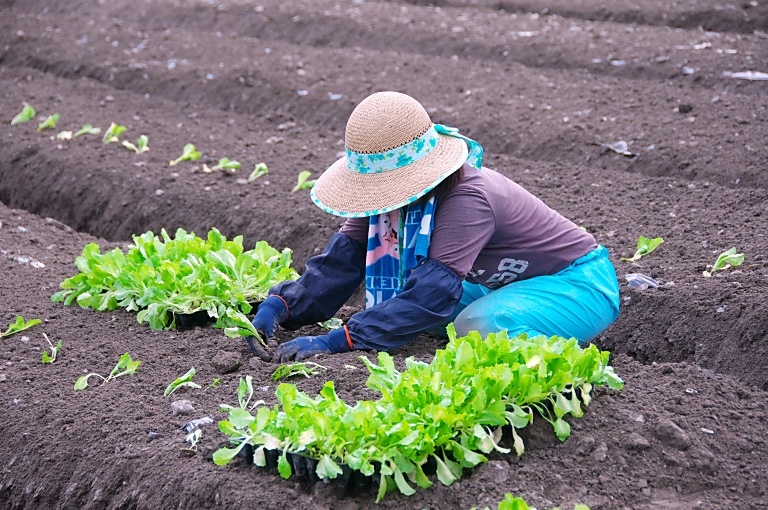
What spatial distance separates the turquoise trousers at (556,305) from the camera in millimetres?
3506

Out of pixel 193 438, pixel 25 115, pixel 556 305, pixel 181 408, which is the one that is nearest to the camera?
pixel 193 438

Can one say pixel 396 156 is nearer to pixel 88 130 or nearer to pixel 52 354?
pixel 52 354

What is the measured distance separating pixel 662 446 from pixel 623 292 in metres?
1.30

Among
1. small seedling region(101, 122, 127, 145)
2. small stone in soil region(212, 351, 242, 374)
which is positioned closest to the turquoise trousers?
small stone in soil region(212, 351, 242, 374)

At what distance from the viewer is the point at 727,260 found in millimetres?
4102

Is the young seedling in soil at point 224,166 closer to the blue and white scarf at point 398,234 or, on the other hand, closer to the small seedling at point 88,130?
the small seedling at point 88,130

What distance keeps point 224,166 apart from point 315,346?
109 inches

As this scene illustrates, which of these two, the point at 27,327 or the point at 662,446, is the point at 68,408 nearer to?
the point at 27,327

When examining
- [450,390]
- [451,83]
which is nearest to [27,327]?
[450,390]

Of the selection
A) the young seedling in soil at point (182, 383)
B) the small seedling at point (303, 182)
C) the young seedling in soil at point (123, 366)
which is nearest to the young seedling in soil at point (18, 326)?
the young seedling in soil at point (123, 366)

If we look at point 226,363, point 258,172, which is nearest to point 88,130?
point 258,172

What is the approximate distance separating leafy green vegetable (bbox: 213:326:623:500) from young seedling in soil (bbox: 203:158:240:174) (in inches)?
123

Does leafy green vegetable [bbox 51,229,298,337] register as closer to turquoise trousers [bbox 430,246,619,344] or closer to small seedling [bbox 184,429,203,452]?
small seedling [bbox 184,429,203,452]

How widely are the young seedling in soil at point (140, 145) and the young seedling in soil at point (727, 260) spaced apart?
12.4ft
